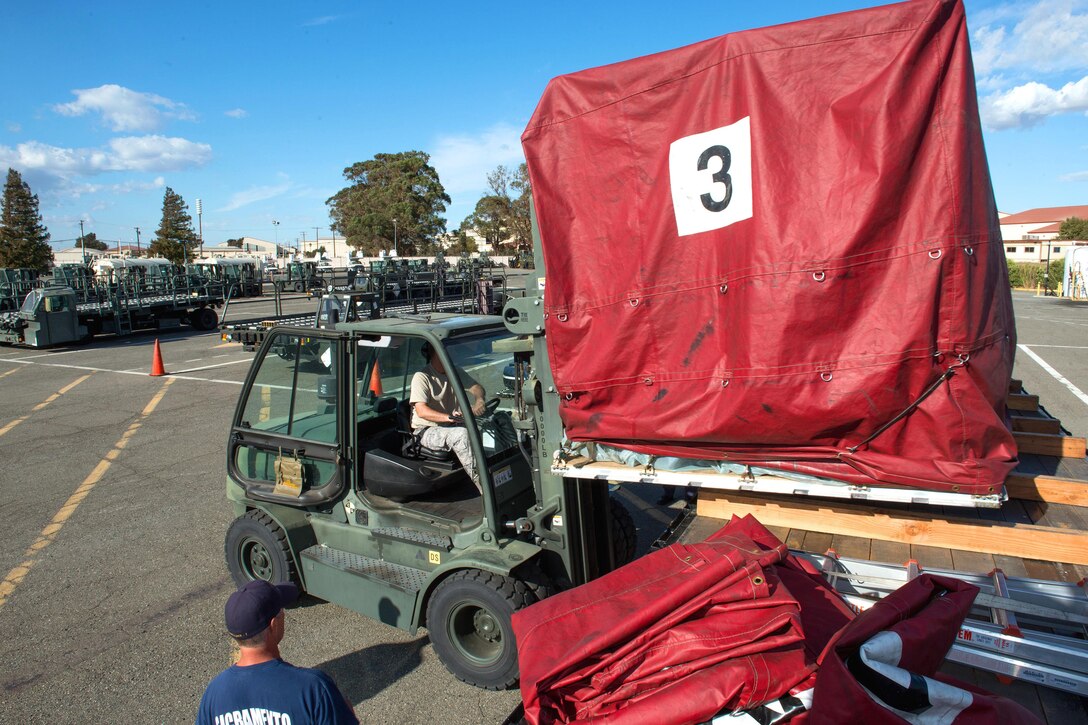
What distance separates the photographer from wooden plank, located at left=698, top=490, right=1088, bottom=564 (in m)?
2.74

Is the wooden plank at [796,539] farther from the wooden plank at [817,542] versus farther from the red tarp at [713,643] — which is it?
the red tarp at [713,643]

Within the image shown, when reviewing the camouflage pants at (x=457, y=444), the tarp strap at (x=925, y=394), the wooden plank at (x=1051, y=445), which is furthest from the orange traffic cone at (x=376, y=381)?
the wooden plank at (x=1051, y=445)

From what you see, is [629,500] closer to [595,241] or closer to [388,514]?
[388,514]

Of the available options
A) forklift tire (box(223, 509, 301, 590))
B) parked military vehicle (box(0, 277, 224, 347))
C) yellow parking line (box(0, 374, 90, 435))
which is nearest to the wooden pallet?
forklift tire (box(223, 509, 301, 590))

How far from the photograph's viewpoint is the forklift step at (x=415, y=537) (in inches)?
158

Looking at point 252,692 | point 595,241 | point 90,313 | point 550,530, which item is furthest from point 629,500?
point 90,313

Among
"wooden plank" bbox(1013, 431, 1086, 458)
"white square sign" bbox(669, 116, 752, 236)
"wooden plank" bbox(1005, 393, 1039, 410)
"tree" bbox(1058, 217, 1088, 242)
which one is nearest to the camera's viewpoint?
"white square sign" bbox(669, 116, 752, 236)

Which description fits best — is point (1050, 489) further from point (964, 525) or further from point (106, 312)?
point (106, 312)

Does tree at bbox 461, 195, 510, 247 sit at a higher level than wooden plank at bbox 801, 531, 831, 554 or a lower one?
higher

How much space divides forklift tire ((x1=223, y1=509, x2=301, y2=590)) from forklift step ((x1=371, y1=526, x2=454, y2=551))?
0.77m

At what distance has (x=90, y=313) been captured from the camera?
2095cm

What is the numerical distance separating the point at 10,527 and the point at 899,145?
8.12 meters

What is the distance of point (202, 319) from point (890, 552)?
25.4 meters

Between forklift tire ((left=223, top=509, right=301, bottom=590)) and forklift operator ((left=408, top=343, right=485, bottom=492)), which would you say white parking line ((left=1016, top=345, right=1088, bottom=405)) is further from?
forklift tire ((left=223, top=509, right=301, bottom=590))
